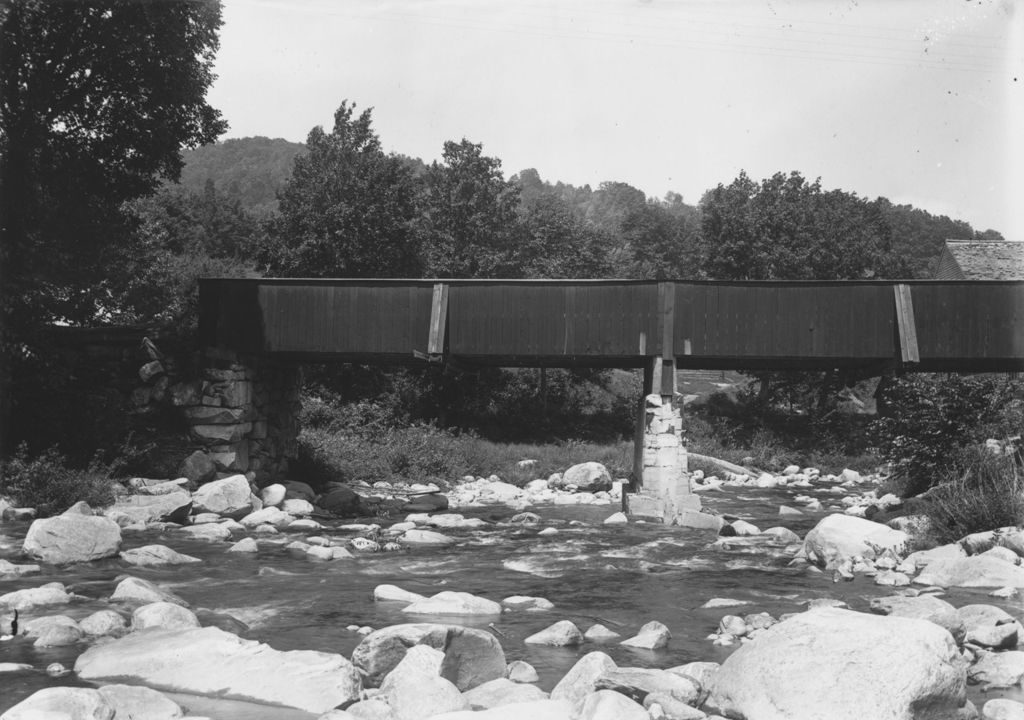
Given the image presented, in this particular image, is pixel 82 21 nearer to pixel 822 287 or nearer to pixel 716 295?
pixel 716 295

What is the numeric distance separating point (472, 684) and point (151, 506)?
10.1m

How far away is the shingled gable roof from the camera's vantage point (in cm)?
2898

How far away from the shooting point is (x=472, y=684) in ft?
20.8

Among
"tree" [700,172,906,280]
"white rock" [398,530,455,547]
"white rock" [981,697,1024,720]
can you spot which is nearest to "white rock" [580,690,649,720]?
"white rock" [981,697,1024,720]

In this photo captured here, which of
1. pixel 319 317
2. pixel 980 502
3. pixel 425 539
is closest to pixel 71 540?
pixel 425 539

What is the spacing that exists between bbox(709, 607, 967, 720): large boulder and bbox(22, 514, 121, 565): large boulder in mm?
8233

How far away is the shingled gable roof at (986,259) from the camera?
95.1 ft

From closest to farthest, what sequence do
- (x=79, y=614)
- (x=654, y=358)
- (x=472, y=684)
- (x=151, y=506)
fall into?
(x=472, y=684) → (x=79, y=614) → (x=151, y=506) → (x=654, y=358)

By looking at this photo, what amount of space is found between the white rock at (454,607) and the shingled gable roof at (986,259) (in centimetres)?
2458

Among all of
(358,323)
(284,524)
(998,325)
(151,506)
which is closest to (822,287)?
(998,325)

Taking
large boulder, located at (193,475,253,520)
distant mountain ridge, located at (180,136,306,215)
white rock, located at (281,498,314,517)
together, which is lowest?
white rock, located at (281,498,314,517)

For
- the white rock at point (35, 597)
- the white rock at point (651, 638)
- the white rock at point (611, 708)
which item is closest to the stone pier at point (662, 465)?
the white rock at point (651, 638)

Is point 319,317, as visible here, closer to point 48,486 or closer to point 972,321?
point 48,486

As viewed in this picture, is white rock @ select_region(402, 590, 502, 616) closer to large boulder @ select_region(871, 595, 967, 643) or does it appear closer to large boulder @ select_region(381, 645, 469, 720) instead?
large boulder @ select_region(381, 645, 469, 720)
